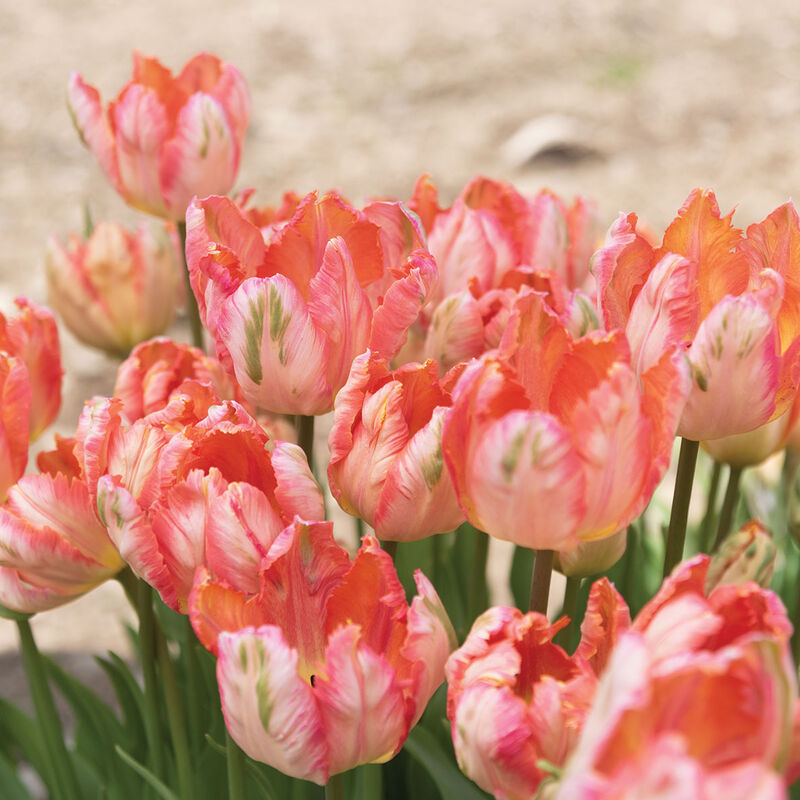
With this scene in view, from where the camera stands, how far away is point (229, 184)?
3.71 ft

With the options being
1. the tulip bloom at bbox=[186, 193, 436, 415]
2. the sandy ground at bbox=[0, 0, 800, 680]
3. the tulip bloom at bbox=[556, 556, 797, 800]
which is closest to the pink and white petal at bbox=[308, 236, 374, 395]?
the tulip bloom at bbox=[186, 193, 436, 415]

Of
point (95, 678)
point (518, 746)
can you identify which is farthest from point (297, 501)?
point (95, 678)

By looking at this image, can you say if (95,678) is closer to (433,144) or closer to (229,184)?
(229,184)

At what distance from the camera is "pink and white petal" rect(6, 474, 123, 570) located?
0.77 m

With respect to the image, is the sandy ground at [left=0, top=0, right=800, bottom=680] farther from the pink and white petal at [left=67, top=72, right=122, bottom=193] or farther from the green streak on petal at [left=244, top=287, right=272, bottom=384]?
the green streak on petal at [left=244, top=287, right=272, bottom=384]

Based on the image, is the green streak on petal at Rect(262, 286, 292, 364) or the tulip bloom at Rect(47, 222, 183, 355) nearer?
the green streak on petal at Rect(262, 286, 292, 364)

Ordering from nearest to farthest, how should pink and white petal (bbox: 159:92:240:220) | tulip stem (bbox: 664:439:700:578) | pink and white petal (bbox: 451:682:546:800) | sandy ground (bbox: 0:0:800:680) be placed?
pink and white petal (bbox: 451:682:546:800), tulip stem (bbox: 664:439:700:578), pink and white petal (bbox: 159:92:240:220), sandy ground (bbox: 0:0:800:680)

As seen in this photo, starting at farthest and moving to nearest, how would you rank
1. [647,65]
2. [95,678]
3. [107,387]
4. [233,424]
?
[647,65]
[107,387]
[95,678]
[233,424]

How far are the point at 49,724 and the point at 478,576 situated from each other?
1.31ft

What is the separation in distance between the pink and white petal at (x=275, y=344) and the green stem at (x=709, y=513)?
51 centimetres

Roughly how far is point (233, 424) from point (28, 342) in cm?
32

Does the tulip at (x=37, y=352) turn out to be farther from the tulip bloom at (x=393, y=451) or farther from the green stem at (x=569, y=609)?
the green stem at (x=569, y=609)

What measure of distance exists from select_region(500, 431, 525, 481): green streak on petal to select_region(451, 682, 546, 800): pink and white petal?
0.34ft

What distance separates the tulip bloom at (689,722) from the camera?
0.40 metres
